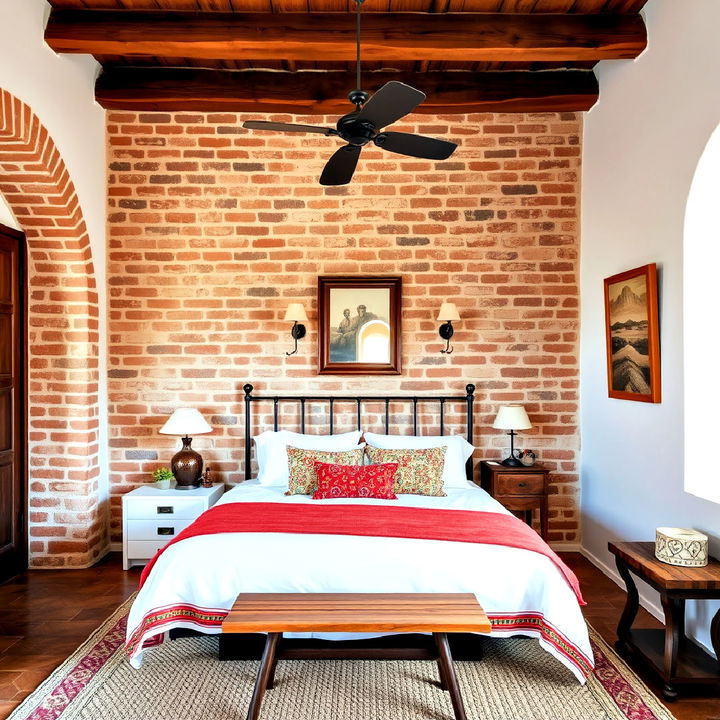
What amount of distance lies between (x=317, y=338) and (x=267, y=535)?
210cm

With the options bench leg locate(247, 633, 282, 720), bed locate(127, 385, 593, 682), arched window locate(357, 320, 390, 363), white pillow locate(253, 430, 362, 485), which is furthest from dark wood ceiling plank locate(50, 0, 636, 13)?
bench leg locate(247, 633, 282, 720)

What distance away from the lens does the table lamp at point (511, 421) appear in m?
4.41

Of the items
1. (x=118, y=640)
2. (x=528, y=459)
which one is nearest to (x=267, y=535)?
(x=118, y=640)

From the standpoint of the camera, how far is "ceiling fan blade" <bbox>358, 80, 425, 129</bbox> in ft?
7.99

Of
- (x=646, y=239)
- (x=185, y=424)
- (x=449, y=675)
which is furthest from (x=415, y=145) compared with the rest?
(x=185, y=424)

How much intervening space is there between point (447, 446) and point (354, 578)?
1.65 meters

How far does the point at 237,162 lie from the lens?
480 cm

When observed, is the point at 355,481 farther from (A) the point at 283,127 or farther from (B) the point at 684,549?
(A) the point at 283,127

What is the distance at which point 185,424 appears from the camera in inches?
174

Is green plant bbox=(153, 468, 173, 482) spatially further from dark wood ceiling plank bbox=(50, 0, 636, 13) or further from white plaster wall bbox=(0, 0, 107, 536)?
dark wood ceiling plank bbox=(50, 0, 636, 13)

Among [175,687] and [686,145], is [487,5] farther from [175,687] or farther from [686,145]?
[175,687]

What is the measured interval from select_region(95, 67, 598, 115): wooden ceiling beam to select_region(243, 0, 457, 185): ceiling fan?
1502mm

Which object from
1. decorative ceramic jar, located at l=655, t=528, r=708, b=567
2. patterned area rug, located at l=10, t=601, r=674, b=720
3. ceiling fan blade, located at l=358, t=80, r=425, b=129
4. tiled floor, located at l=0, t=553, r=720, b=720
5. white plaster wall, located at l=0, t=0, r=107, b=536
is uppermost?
white plaster wall, located at l=0, t=0, r=107, b=536

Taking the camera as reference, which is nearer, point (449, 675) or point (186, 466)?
point (449, 675)
